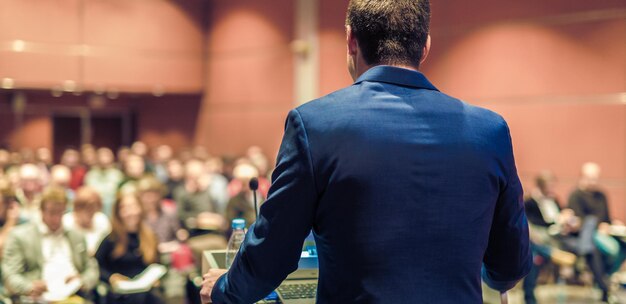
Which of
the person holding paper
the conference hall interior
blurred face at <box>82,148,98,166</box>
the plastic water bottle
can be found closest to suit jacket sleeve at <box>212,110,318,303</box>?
the person holding paper

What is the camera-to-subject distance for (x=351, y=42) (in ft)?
4.17

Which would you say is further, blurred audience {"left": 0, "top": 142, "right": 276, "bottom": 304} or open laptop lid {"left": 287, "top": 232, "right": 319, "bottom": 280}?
blurred audience {"left": 0, "top": 142, "right": 276, "bottom": 304}

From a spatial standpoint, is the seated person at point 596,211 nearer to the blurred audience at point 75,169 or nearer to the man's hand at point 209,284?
the man's hand at point 209,284

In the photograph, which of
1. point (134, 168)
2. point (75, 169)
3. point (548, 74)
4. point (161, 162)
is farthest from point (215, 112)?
point (548, 74)

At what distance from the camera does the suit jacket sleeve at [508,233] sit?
4.13 ft

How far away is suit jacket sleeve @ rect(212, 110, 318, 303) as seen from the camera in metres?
1.15

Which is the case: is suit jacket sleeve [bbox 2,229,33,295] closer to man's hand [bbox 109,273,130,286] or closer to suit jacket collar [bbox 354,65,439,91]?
man's hand [bbox 109,273,130,286]

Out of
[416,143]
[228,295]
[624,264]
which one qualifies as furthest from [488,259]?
[624,264]

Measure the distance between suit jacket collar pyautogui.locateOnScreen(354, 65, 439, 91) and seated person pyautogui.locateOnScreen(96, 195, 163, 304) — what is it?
3555 millimetres

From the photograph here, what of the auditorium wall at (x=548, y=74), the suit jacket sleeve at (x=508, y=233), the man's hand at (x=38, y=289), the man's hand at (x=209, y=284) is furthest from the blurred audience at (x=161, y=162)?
the suit jacket sleeve at (x=508, y=233)

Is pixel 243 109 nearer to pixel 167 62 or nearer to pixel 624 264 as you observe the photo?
pixel 167 62

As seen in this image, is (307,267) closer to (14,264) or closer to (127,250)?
(127,250)

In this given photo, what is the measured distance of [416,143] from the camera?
117 centimetres

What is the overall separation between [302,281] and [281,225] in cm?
42
